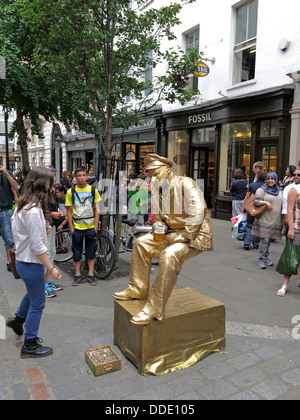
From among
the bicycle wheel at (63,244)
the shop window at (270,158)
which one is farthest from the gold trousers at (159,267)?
the shop window at (270,158)

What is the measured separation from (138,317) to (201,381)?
75cm

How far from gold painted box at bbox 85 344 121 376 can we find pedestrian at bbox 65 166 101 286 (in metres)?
2.23

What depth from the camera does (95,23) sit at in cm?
577

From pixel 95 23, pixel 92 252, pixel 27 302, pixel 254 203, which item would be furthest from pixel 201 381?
pixel 95 23

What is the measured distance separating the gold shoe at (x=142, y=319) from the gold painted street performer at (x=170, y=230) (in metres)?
0.15

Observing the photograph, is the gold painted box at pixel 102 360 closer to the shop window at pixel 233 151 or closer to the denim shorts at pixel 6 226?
the denim shorts at pixel 6 226

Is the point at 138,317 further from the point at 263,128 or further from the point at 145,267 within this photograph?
the point at 263,128

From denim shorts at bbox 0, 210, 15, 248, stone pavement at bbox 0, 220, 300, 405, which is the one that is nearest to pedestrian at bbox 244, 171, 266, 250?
stone pavement at bbox 0, 220, 300, 405

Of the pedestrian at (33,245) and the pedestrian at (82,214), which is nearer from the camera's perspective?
the pedestrian at (33,245)

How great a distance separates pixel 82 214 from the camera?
5207 mm

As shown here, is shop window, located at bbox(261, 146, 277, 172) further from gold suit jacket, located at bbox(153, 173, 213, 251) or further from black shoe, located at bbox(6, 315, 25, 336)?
A: black shoe, located at bbox(6, 315, 25, 336)

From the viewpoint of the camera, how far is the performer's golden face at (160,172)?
3365 mm

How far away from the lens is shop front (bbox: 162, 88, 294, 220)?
9266mm

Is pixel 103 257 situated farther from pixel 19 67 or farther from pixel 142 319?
pixel 19 67
